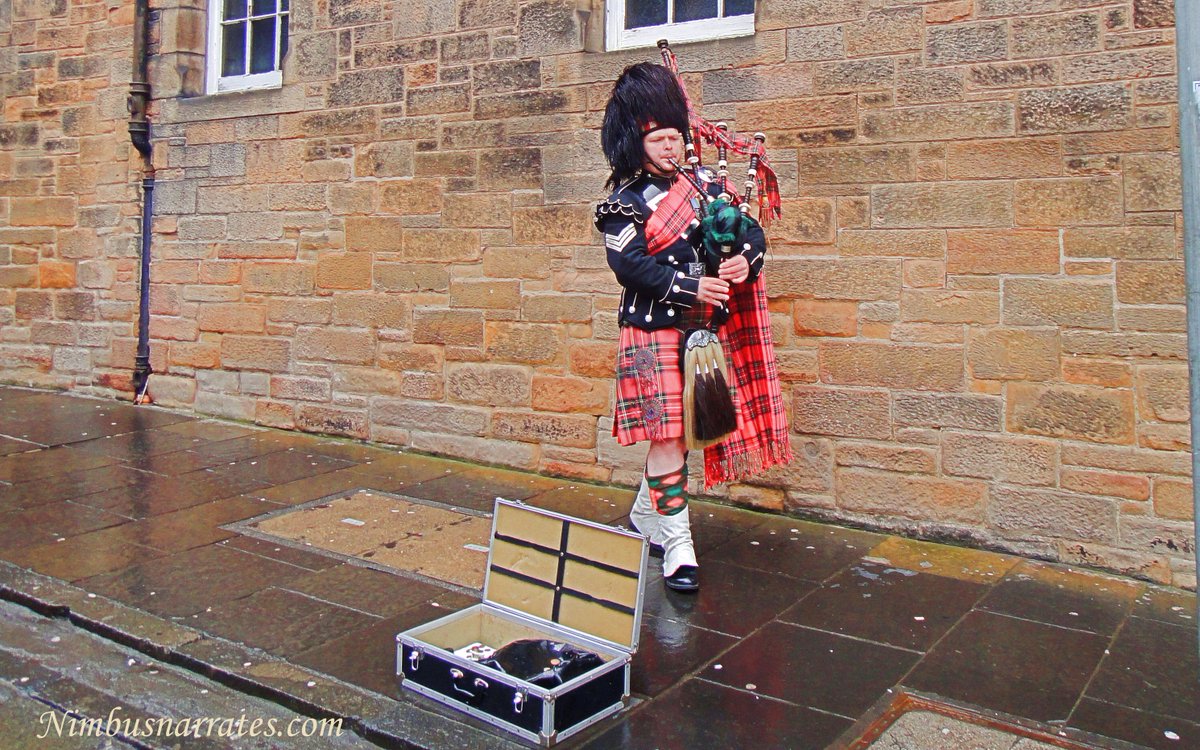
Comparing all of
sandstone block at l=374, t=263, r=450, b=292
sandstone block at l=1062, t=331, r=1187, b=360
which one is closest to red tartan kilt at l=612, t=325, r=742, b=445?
sandstone block at l=1062, t=331, r=1187, b=360

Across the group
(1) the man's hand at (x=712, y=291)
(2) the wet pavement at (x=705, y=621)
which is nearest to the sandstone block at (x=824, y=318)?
(2) the wet pavement at (x=705, y=621)

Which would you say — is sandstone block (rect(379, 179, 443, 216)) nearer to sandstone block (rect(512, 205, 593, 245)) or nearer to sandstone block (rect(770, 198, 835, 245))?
sandstone block (rect(512, 205, 593, 245))

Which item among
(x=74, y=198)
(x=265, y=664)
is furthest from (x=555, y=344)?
(x=74, y=198)

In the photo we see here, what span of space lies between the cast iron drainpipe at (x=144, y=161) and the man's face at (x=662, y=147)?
541 centimetres

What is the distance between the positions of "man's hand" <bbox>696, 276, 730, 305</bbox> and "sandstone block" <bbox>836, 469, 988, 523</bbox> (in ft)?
5.11

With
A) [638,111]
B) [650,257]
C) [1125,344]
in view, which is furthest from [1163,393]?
[638,111]

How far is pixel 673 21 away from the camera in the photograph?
19.6 feet

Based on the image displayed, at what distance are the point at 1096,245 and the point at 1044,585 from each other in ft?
4.85

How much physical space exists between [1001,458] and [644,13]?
316cm

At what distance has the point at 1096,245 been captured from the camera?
465cm

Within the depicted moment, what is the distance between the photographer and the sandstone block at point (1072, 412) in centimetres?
462

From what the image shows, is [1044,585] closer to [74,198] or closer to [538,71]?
[538,71]

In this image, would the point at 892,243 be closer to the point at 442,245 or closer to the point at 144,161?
the point at 442,245

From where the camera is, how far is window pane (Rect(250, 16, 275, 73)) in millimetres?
7887
